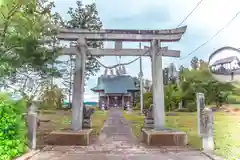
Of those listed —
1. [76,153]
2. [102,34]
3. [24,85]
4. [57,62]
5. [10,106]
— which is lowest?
[76,153]

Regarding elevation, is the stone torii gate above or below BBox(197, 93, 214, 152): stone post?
above

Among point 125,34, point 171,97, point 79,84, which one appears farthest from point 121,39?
point 171,97

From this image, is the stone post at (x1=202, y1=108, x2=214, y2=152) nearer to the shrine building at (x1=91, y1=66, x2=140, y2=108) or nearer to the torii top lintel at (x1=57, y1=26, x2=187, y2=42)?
the torii top lintel at (x1=57, y1=26, x2=187, y2=42)

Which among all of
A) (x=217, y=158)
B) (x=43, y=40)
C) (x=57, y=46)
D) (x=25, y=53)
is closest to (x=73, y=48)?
(x=57, y=46)

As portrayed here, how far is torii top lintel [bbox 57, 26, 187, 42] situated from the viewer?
9680 millimetres

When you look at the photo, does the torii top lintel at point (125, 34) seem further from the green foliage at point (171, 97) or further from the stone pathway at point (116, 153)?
the green foliage at point (171, 97)

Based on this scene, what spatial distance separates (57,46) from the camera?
9023 mm

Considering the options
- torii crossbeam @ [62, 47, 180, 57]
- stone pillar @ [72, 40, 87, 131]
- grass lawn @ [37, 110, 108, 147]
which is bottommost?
grass lawn @ [37, 110, 108, 147]

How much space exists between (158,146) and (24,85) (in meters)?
4.36

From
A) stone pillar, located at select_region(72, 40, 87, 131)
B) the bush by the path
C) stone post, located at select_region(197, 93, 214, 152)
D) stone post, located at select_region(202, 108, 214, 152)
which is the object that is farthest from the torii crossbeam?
the bush by the path

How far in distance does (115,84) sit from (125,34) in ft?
121

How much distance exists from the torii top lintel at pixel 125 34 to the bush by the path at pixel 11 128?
12.1 feet

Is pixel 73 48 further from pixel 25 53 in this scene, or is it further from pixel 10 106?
pixel 10 106

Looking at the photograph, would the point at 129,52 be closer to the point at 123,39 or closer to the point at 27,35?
the point at 123,39
